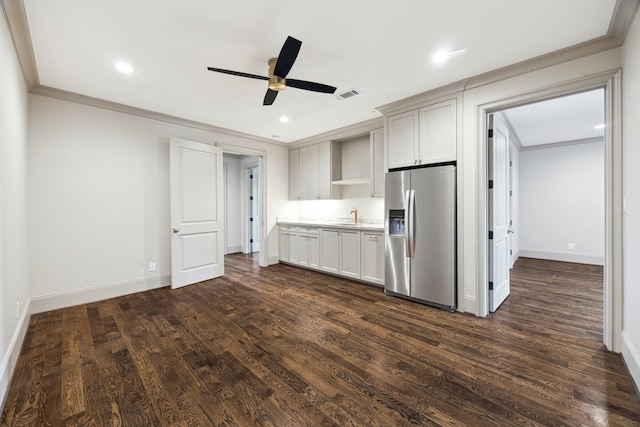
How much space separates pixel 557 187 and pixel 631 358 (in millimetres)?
5416

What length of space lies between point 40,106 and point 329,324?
4.22 metres

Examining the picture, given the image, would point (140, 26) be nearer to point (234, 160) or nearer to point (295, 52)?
point (295, 52)

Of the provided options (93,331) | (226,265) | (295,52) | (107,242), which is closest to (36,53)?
(107,242)

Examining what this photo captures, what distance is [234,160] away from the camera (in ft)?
23.2

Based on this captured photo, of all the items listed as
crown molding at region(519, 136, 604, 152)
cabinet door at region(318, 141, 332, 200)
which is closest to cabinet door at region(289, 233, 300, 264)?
cabinet door at region(318, 141, 332, 200)

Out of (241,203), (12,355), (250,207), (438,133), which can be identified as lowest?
(12,355)

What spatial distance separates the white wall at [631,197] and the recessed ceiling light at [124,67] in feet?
13.7

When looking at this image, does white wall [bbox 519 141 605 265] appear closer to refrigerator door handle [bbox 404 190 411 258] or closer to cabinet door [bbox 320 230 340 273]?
refrigerator door handle [bbox 404 190 411 258]

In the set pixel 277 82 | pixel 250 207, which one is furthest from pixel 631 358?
pixel 250 207

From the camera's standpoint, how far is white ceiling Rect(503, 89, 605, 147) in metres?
3.66

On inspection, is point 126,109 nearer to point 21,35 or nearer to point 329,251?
point 21,35

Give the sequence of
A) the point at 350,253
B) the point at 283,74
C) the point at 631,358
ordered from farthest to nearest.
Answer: the point at 350,253, the point at 283,74, the point at 631,358

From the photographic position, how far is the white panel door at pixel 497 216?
303 cm

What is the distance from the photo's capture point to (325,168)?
514 cm
